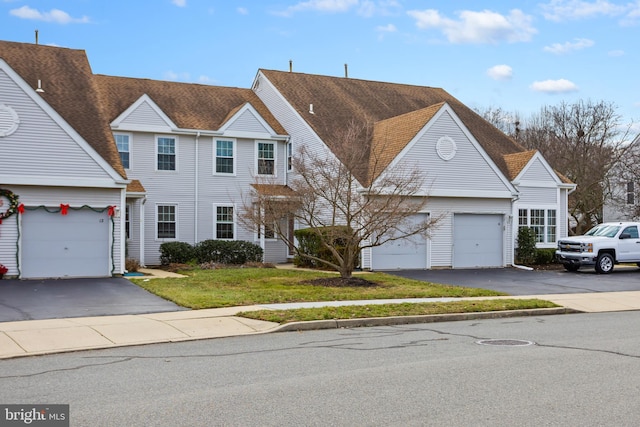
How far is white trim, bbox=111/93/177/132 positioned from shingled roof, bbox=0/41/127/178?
1.51 meters

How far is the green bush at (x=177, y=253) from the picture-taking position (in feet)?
89.4

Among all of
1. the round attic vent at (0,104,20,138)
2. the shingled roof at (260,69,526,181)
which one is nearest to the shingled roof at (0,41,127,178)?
the round attic vent at (0,104,20,138)

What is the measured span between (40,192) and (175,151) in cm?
785

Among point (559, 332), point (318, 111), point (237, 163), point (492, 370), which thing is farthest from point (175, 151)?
point (492, 370)

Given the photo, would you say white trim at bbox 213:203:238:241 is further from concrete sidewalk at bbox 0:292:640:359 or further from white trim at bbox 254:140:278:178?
concrete sidewalk at bbox 0:292:640:359

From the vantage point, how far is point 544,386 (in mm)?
8016

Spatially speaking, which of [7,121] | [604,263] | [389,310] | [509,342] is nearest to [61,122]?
[7,121]

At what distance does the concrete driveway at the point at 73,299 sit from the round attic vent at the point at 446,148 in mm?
13004

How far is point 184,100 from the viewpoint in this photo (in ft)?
103

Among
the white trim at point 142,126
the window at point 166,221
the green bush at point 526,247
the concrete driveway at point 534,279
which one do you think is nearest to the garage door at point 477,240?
the concrete driveway at point 534,279

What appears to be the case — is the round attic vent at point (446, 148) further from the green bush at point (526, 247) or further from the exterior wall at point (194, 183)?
the exterior wall at point (194, 183)

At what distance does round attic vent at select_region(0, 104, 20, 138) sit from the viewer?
21.6 m

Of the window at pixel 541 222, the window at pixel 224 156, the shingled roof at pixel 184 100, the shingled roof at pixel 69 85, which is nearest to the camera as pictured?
the shingled roof at pixel 69 85

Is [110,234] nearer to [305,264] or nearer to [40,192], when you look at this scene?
[40,192]
